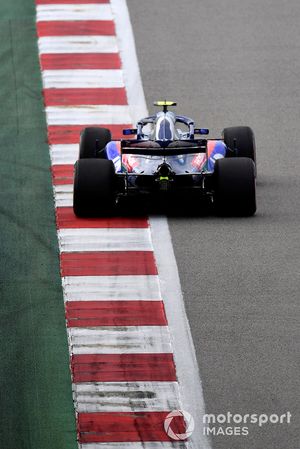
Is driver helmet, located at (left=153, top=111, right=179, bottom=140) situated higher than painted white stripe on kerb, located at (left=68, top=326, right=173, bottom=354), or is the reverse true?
driver helmet, located at (left=153, top=111, right=179, bottom=140)

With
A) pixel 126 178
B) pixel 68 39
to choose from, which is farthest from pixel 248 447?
pixel 68 39

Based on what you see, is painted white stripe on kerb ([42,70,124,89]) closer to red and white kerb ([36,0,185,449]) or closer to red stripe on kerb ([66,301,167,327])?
red and white kerb ([36,0,185,449])

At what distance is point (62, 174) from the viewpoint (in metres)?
25.9

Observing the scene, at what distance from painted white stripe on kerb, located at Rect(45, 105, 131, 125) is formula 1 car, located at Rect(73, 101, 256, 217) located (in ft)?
13.7

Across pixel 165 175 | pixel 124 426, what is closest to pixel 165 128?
pixel 165 175

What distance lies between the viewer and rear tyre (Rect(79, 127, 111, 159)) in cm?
2512

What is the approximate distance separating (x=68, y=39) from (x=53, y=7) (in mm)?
1844

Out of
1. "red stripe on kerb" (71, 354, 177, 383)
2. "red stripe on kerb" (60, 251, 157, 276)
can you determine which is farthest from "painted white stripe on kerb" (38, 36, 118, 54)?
"red stripe on kerb" (71, 354, 177, 383)

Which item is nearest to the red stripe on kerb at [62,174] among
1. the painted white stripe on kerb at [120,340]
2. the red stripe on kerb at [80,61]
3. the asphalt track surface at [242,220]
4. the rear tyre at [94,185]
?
the rear tyre at [94,185]

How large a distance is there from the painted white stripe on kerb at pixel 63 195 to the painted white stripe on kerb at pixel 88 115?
3203 millimetres

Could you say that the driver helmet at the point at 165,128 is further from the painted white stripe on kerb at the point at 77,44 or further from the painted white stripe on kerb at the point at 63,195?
the painted white stripe on kerb at the point at 77,44

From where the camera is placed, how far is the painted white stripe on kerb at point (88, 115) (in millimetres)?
28438

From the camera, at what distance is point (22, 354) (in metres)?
19.5

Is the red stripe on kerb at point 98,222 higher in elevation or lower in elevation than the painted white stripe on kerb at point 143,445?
higher
